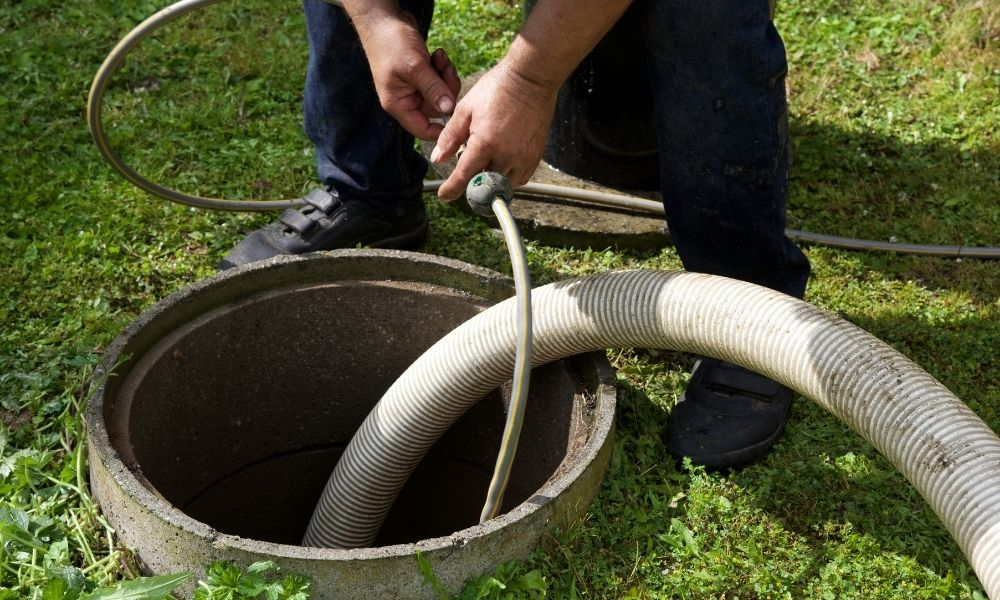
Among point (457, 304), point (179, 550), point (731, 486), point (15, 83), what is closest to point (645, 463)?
point (731, 486)

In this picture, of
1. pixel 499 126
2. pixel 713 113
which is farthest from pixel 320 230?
pixel 713 113

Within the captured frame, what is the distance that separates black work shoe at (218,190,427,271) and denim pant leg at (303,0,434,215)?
0.14 feet

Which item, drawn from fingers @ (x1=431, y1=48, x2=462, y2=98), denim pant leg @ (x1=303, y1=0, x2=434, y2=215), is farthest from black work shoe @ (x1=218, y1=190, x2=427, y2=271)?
fingers @ (x1=431, y1=48, x2=462, y2=98)

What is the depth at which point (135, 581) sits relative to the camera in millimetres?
1943

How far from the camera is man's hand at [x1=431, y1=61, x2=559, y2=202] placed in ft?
6.53

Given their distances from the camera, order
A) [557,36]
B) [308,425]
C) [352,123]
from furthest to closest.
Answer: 1. [308,425]
2. [352,123]
3. [557,36]

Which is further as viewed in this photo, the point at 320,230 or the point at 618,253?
the point at 618,253

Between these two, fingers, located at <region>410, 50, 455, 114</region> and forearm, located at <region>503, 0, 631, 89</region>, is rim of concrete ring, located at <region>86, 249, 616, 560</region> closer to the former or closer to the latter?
fingers, located at <region>410, 50, 455, 114</region>

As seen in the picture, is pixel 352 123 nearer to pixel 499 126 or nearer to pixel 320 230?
pixel 320 230

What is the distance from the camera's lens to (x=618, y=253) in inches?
127

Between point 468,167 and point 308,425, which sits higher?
point 468,167

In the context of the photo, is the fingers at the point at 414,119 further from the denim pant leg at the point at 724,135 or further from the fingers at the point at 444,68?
the denim pant leg at the point at 724,135

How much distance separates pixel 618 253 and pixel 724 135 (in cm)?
95

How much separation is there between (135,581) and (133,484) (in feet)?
0.60
